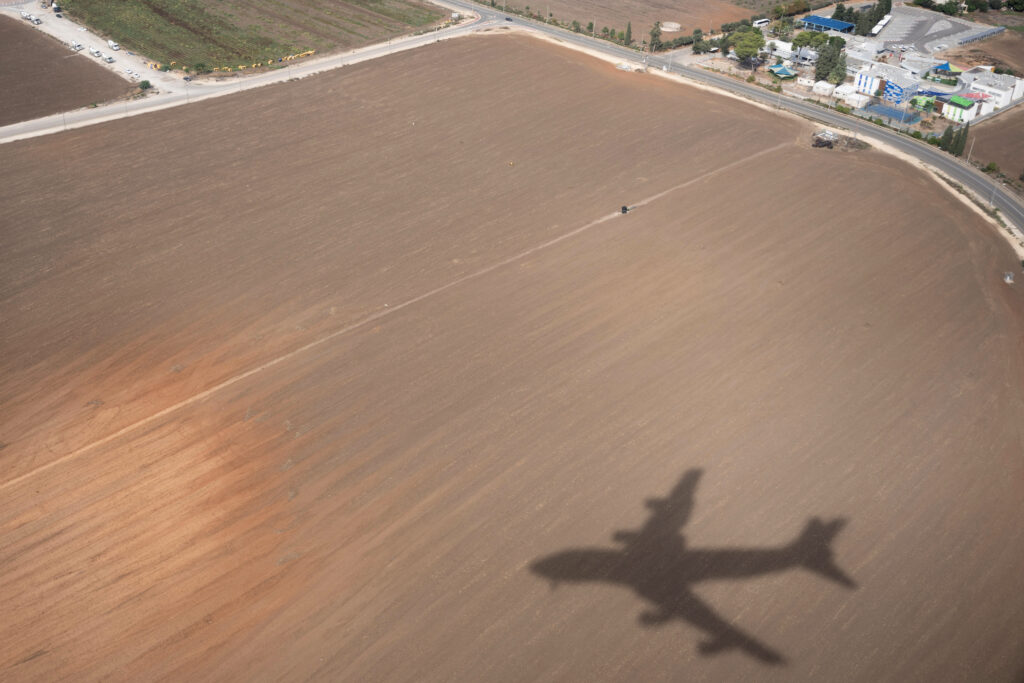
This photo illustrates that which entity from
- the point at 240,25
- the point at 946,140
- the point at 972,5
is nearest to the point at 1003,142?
the point at 946,140

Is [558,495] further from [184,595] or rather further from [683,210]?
[683,210]

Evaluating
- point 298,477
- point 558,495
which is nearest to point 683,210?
point 558,495

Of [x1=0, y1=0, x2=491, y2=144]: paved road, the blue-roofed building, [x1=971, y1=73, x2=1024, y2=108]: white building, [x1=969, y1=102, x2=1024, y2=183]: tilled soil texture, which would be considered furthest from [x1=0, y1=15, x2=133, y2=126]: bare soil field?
[x1=971, y1=73, x2=1024, y2=108]: white building

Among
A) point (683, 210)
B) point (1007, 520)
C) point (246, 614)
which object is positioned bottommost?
point (246, 614)

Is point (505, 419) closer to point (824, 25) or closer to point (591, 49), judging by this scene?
point (591, 49)

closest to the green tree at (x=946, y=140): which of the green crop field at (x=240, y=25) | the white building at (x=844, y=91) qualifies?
the white building at (x=844, y=91)

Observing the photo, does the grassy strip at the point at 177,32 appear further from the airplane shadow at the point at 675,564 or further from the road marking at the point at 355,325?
the airplane shadow at the point at 675,564
